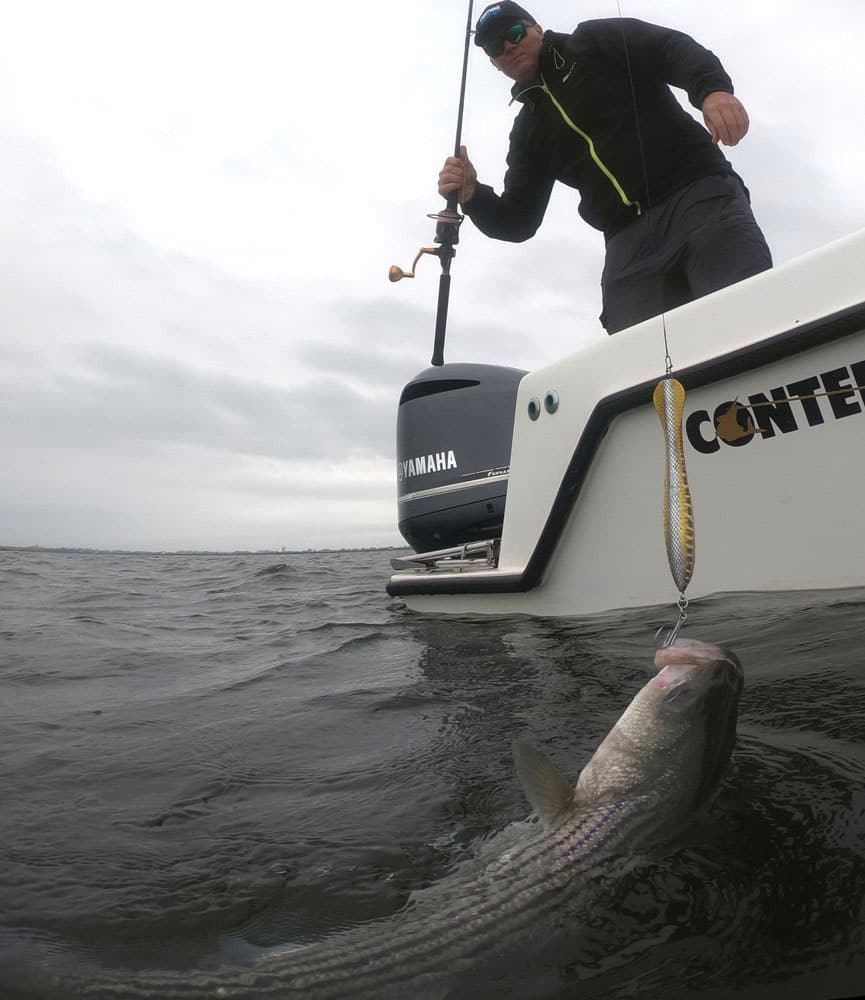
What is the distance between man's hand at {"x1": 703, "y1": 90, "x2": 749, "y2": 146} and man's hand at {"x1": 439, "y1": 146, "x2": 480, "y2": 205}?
1.88m

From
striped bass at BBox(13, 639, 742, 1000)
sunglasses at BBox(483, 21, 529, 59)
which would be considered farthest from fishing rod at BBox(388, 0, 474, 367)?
striped bass at BBox(13, 639, 742, 1000)

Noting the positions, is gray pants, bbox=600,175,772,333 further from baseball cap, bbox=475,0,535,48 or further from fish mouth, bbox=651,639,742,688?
fish mouth, bbox=651,639,742,688

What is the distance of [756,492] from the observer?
2984mm

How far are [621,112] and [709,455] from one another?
1775 millimetres

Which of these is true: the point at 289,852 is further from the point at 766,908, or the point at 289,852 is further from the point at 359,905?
the point at 766,908

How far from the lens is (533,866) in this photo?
1.60 metres

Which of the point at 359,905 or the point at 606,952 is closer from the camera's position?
the point at 606,952

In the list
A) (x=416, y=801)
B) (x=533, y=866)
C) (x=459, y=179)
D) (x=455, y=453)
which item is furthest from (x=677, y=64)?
(x=533, y=866)

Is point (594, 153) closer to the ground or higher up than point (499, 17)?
closer to the ground

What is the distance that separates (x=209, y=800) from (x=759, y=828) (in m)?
1.47

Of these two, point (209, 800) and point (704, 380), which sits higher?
point (704, 380)

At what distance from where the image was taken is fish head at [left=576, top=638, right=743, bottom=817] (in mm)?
1709

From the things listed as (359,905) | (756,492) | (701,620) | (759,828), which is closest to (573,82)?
(756,492)

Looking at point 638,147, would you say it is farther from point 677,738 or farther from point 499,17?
point 677,738
